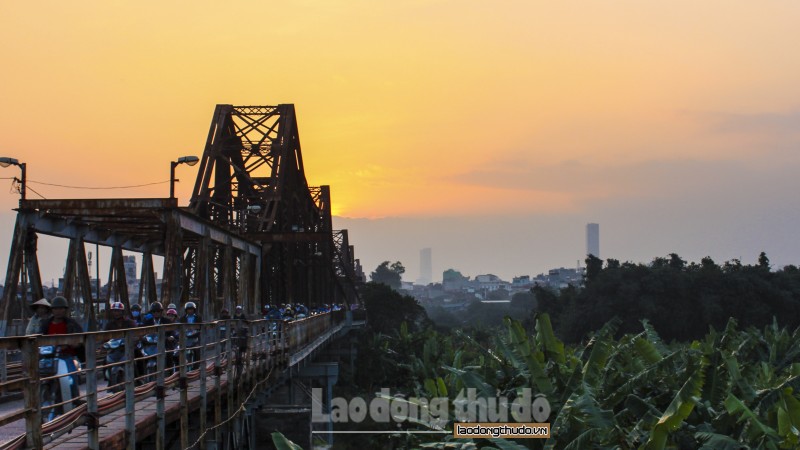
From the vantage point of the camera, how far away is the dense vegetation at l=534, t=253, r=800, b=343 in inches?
2785

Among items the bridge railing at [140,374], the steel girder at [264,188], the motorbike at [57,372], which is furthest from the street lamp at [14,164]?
the steel girder at [264,188]

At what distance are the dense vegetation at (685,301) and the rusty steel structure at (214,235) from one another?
19.1 meters

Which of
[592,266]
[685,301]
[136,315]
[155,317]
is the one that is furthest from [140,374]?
[592,266]

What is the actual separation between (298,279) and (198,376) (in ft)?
150

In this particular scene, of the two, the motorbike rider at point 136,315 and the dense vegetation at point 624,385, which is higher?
the motorbike rider at point 136,315

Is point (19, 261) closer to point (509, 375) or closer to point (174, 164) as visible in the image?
point (174, 164)

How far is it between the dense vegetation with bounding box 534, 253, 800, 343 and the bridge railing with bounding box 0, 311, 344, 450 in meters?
51.5

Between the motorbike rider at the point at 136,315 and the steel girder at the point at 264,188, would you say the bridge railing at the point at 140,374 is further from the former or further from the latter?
the steel girder at the point at 264,188

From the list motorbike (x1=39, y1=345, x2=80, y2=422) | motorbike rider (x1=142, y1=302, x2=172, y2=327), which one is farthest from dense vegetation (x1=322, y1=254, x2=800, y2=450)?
motorbike (x1=39, y1=345, x2=80, y2=422)

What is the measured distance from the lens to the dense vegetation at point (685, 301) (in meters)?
70.8

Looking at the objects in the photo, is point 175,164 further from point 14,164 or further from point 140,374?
point 140,374

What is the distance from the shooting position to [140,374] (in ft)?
43.5

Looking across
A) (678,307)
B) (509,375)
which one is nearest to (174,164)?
(509,375)

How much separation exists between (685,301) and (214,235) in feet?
172
